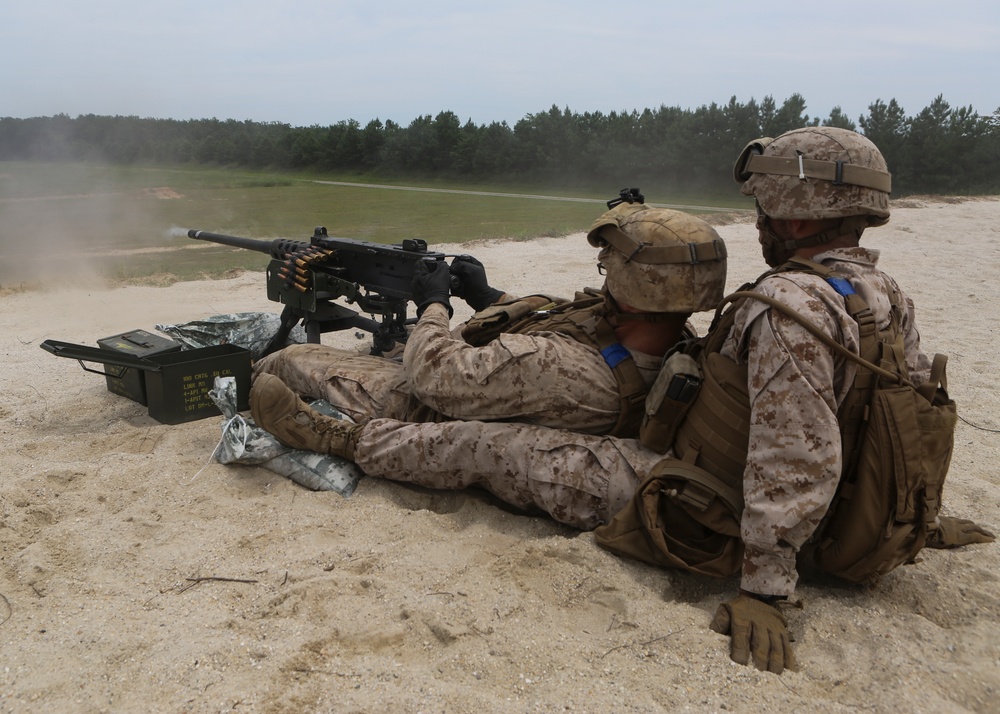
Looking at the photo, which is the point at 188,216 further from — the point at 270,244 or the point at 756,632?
the point at 756,632

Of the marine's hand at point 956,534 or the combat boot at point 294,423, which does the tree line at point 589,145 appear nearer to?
the combat boot at point 294,423

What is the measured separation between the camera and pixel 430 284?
4609 mm

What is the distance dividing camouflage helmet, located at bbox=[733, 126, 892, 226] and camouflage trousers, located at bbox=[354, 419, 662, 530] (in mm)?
1223

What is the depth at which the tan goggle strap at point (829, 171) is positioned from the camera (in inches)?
Answer: 118

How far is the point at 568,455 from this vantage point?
3576 millimetres

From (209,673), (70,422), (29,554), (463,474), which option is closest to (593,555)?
(463,474)

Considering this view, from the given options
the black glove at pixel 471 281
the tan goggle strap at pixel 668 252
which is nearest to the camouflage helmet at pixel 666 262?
the tan goggle strap at pixel 668 252

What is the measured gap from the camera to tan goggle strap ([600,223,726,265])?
11.5 ft

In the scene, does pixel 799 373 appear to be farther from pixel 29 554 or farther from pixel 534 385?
pixel 29 554

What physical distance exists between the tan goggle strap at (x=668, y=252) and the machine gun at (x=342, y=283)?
1.74m

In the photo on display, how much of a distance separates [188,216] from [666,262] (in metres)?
14.6

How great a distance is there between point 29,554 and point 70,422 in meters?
2.07

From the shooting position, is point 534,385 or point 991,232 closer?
point 534,385

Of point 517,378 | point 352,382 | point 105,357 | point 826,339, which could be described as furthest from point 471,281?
point 826,339
